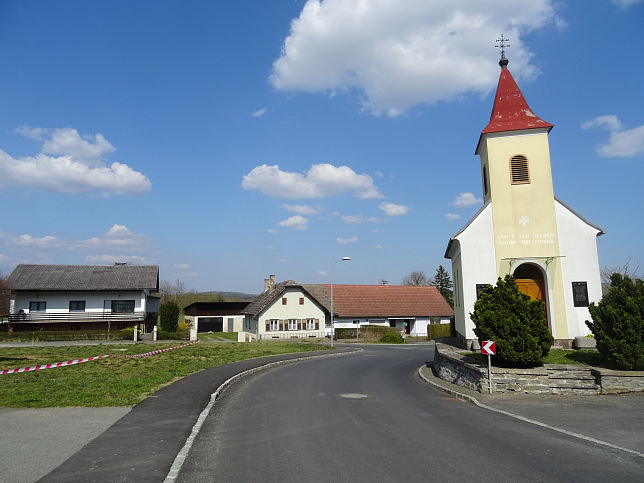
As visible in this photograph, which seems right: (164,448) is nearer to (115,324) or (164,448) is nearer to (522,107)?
(522,107)

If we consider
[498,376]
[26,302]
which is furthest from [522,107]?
[26,302]

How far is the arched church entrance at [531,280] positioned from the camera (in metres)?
21.2

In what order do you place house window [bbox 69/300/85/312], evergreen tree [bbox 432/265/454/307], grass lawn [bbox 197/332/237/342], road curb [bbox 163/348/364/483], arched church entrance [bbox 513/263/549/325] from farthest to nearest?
evergreen tree [bbox 432/265/454/307] → grass lawn [bbox 197/332/237/342] → house window [bbox 69/300/85/312] → arched church entrance [bbox 513/263/549/325] → road curb [bbox 163/348/364/483]

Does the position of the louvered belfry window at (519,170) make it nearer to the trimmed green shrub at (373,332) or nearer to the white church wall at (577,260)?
the white church wall at (577,260)

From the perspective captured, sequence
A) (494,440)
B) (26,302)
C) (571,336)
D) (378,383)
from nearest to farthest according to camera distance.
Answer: (494,440)
(378,383)
(571,336)
(26,302)

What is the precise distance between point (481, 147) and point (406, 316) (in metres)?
34.0

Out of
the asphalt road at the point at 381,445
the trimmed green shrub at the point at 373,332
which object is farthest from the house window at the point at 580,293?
the trimmed green shrub at the point at 373,332

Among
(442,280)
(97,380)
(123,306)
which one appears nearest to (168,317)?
(123,306)

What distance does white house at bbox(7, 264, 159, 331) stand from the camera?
47.3 metres

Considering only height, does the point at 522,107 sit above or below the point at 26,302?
above

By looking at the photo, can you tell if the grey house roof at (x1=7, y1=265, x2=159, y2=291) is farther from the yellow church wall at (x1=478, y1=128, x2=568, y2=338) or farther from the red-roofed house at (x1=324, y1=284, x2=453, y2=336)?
the yellow church wall at (x1=478, y1=128, x2=568, y2=338)

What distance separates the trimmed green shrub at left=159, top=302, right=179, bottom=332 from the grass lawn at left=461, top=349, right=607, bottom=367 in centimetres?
3457

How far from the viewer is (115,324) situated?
164ft

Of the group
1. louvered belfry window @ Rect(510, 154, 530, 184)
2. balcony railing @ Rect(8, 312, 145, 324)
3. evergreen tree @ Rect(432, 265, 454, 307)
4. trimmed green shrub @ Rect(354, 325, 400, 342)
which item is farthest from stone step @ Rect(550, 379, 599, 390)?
evergreen tree @ Rect(432, 265, 454, 307)
